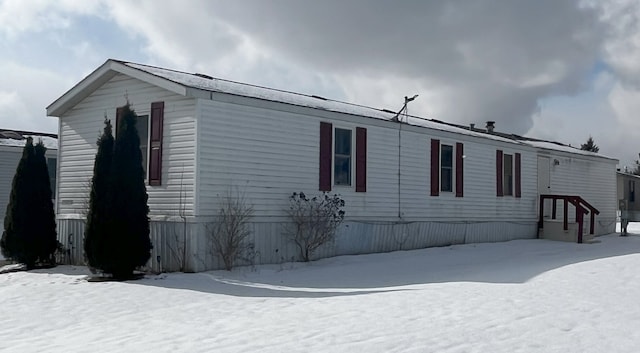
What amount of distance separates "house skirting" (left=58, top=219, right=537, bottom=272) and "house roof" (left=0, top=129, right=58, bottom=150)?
7786 millimetres

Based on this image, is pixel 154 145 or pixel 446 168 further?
pixel 446 168

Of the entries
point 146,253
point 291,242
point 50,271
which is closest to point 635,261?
point 291,242

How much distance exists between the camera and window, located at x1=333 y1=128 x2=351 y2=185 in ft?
50.1

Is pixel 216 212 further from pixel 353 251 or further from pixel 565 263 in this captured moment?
pixel 565 263

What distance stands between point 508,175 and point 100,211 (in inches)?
528

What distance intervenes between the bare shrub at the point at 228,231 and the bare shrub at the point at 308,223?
143 centimetres

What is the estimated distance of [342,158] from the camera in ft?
50.8

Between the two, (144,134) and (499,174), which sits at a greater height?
(144,134)

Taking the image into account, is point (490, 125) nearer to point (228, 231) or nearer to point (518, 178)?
point (518, 178)

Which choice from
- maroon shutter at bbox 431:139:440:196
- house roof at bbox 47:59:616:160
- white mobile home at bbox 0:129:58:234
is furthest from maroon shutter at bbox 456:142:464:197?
white mobile home at bbox 0:129:58:234

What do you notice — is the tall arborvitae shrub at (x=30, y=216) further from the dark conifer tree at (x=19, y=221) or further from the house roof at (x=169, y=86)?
the house roof at (x=169, y=86)

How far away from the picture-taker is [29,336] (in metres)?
7.64

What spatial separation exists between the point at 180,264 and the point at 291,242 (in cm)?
261

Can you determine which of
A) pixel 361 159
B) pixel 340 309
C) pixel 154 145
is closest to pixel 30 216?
pixel 154 145
